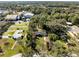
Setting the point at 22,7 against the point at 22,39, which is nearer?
the point at 22,39

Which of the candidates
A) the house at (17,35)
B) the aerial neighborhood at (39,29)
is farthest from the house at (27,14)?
the house at (17,35)

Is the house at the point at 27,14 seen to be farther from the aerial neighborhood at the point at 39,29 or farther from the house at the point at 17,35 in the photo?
the house at the point at 17,35

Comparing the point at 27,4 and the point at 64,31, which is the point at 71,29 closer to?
the point at 64,31

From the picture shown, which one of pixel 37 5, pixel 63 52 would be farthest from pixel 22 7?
pixel 63 52

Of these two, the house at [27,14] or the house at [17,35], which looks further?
the house at [27,14]

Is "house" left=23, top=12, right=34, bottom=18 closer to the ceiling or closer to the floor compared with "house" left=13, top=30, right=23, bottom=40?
closer to the ceiling

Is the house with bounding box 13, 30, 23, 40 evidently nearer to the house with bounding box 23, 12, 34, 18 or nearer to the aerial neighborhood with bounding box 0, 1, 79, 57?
the aerial neighborhood with bounding box 0, 1, 79, 57

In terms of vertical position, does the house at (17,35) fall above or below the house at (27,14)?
below

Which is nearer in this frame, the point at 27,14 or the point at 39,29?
the point at 39,29

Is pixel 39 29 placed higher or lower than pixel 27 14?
lower

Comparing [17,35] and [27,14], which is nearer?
[17,35]

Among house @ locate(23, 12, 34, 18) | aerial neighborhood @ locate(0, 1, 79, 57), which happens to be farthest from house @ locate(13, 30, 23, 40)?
house @ locate(23, 12, 34, 18)
